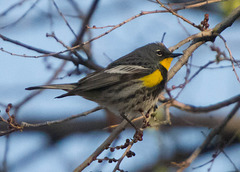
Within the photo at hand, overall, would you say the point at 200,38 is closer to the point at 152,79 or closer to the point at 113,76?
the point at 152,79

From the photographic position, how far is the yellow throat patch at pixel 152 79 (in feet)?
20.6

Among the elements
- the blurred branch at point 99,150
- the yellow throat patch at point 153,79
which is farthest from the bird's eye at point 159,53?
the blurred branch at point 99,150

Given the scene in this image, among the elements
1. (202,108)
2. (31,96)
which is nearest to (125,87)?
(202,108)

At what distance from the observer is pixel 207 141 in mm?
6055

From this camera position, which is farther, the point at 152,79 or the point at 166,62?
the point at 166,62

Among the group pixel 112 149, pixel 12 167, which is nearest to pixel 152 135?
pixel 112 149

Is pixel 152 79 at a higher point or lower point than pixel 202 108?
higher

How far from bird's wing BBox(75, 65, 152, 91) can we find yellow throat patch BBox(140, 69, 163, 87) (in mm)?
90

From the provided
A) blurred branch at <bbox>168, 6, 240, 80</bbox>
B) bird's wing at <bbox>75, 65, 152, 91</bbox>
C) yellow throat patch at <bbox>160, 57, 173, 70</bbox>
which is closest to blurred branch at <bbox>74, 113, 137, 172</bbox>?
bird's wing at <bbox>75, 65, 152, 91</bbox>

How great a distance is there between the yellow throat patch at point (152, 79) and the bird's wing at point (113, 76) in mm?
90

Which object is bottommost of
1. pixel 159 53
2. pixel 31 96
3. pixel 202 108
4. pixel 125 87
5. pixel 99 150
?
pixel 99 150

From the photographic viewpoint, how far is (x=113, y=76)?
6422 mm

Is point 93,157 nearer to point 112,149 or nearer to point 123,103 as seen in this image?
point 112,149

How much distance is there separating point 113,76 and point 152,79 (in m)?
0.67
